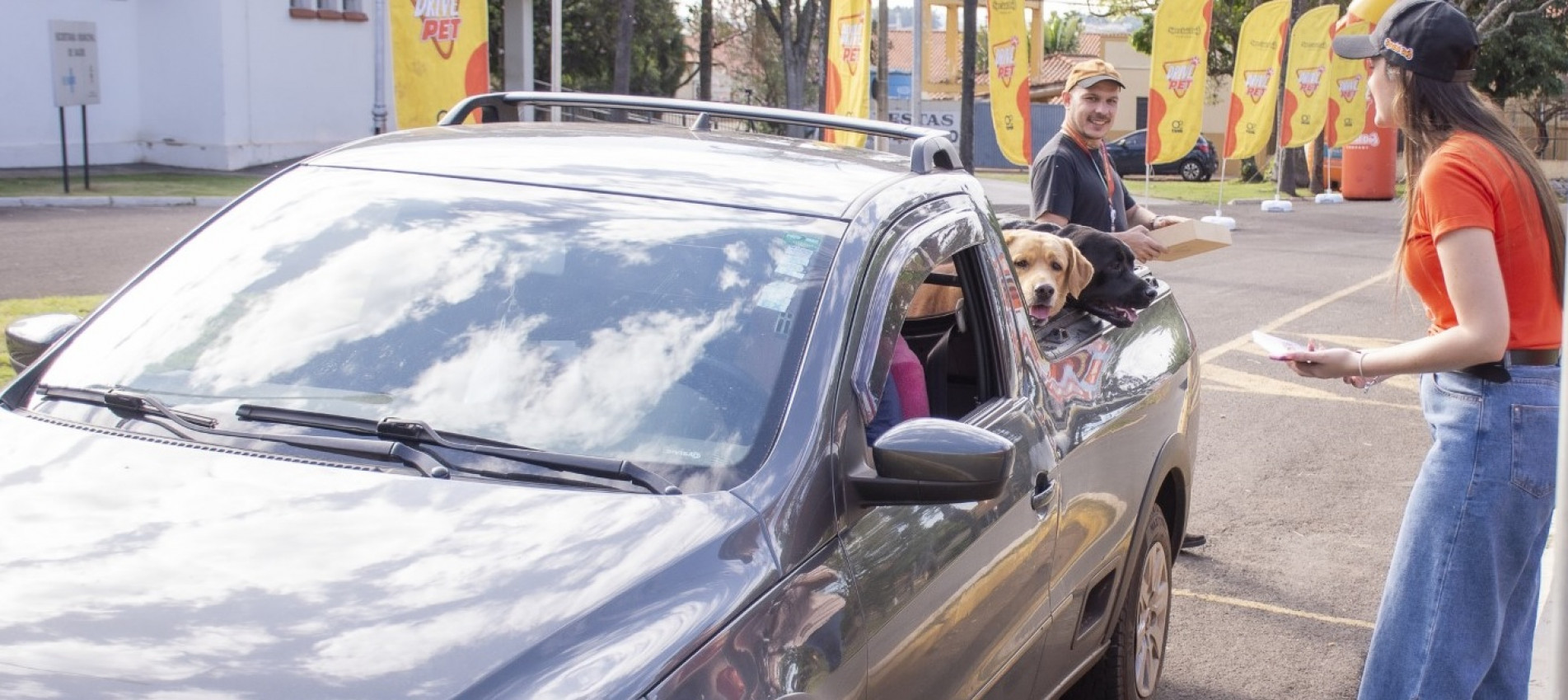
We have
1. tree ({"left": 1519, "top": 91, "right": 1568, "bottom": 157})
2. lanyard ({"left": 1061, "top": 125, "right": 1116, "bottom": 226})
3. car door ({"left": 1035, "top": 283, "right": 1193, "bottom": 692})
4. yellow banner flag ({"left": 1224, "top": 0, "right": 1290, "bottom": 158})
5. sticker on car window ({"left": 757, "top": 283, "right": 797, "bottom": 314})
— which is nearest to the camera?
sticker on car window ({"left": 757, "top": 283, "right": 797, "bottom": 314})

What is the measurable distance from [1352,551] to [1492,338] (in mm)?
3577

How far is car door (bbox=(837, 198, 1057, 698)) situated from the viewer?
111 inches

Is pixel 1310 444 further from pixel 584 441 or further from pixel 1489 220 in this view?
pixel 584 441

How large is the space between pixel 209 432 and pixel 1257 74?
26.4 metres

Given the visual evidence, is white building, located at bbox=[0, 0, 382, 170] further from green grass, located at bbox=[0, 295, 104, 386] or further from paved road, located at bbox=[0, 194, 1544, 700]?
green grass, located at bbox=[0, 295, 104, 386]

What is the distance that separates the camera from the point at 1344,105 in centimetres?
3125

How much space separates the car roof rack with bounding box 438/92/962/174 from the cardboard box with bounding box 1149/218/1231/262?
230cm

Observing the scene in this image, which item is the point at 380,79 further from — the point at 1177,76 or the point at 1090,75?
the point at 1090,75

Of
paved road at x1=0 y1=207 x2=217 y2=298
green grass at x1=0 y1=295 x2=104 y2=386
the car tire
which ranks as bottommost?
the car tire

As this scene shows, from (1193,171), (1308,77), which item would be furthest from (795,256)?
(1193,171)

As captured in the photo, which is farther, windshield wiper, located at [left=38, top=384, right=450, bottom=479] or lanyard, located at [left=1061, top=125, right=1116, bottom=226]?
lanyard, located at [left=1061, top=125, right=1116, bottom=226]

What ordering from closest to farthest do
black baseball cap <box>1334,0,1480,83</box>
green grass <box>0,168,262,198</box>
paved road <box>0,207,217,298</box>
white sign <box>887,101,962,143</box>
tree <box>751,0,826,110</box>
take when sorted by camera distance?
black baseball cap <box>1334,0,1480,83</box>, paved road <box>0,207,217,298</box>, green grass <box>0,168,262,198</box>, white sign <box>887,101,962,143</box>, tree <box>751,0,826,110</box>

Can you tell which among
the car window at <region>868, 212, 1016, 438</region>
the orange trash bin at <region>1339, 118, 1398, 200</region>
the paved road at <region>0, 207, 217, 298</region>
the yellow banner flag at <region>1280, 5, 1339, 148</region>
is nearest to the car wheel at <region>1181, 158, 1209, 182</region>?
the orange trash bin at <region>1339, 118, 1398, 200</region>

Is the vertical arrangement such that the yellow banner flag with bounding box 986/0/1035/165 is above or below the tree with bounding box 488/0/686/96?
below
